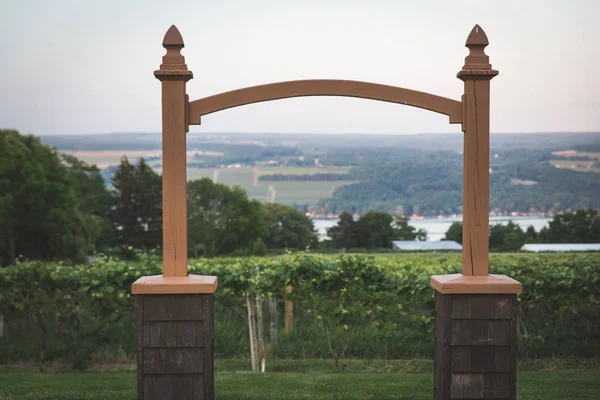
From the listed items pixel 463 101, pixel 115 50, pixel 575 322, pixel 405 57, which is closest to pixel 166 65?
pixel 463 101

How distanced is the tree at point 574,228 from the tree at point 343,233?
7219 millimetres

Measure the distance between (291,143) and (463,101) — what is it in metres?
24.7

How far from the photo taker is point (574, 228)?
56.5ft

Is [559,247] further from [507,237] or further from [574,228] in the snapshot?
[507,237]

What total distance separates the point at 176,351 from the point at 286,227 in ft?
80.6

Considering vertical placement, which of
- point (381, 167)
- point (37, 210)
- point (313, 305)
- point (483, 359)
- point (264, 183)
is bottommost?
point (37, 210)

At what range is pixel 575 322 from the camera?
22.5 ft

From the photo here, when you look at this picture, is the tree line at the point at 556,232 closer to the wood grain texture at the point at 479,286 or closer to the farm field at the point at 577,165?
the farm field at the point at 577,165

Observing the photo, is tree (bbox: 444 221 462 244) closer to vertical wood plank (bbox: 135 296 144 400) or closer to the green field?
the green field

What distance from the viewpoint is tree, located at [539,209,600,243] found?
16.3 meters

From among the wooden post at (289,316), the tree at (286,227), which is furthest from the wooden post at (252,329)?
the tree at (286,227)

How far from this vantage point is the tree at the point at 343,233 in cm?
2280

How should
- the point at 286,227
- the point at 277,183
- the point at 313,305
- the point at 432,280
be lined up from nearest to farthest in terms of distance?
the point at 432,280
the point at 313,305
the point at 286,227
the point at 277,183

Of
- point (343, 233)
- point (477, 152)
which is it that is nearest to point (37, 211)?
point (343, 233)
